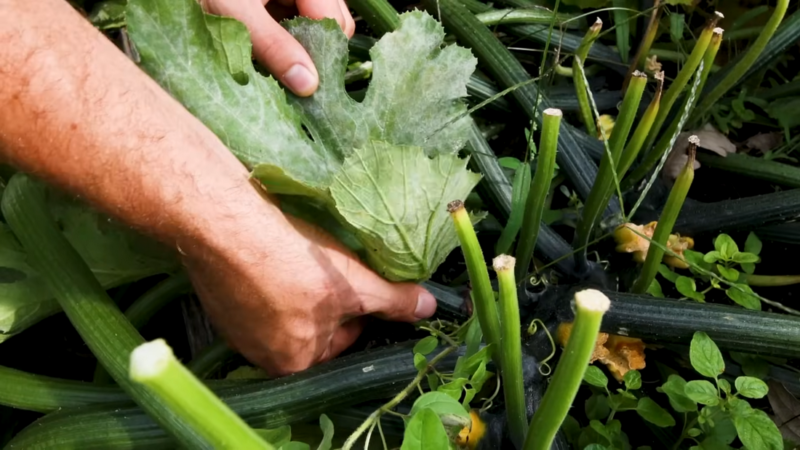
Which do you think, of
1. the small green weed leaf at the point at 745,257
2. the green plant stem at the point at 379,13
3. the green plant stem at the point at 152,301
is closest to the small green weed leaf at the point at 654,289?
the small green weed leaf at the point at 745,257

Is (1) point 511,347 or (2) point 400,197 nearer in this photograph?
(1) point 511,347

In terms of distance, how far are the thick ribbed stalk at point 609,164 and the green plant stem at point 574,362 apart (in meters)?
0.47

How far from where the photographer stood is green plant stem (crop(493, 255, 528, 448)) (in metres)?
0.67

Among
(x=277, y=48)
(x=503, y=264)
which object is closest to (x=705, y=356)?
(x=503, y=264)

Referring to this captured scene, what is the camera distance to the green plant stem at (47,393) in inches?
43.7

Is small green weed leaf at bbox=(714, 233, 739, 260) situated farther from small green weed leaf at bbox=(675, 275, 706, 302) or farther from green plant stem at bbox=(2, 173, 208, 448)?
green plant stem at bbox=(2, 173, 208, 448)

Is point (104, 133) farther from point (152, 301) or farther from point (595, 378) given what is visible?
point (595, 378)

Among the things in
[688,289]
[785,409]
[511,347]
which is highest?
[511,347]

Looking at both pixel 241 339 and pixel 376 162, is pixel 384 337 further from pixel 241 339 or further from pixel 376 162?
pixel 376 162

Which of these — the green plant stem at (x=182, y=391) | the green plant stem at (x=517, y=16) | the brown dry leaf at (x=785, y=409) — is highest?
the green plant stem at (x=182, y=391)

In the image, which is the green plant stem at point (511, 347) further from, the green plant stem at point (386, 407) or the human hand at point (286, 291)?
the human hand at point (286, 291)

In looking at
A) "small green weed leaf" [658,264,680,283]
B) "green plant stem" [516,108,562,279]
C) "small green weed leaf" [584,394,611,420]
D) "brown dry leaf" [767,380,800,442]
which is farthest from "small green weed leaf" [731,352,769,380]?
"green plant stem" [516,108,562,279]

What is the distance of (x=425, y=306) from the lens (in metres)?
1.19

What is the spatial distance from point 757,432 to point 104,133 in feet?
2.99
